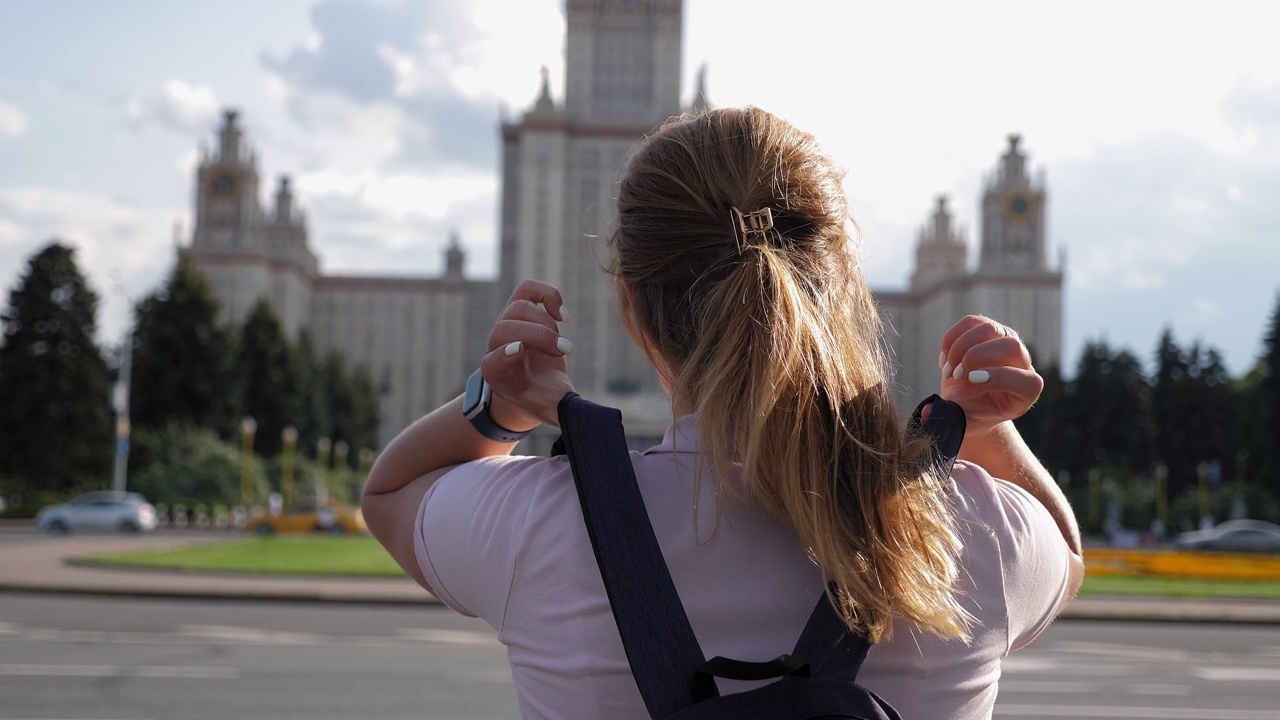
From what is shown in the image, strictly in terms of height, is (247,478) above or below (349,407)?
below

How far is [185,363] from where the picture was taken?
177 feet

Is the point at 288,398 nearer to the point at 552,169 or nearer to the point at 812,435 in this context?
the point at 552,169

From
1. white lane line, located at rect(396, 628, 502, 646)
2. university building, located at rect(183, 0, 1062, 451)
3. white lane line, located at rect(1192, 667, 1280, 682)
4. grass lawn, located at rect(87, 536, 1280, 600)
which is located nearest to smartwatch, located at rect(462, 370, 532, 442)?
white lane line, located at rect(1192, 667, 1280, 682)

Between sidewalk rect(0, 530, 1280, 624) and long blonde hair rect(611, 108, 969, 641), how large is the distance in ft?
48.6

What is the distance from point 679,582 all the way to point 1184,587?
22.2m

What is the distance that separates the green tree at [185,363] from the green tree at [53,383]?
3.12 metres

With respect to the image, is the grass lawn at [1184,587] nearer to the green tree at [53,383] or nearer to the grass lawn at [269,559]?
the grass lawn at [269,559]

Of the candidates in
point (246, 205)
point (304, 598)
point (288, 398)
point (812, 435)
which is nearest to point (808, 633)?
point (812, 435)

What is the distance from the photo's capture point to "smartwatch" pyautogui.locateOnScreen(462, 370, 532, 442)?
1.83 meters

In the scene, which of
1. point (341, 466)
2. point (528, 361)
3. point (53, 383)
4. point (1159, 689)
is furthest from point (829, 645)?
point (341, 466)

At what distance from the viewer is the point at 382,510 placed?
6.15 ft

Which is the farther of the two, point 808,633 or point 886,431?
point 886,431

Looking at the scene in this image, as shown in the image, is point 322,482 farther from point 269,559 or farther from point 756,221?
point 756,221

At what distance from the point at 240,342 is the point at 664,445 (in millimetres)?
63792
